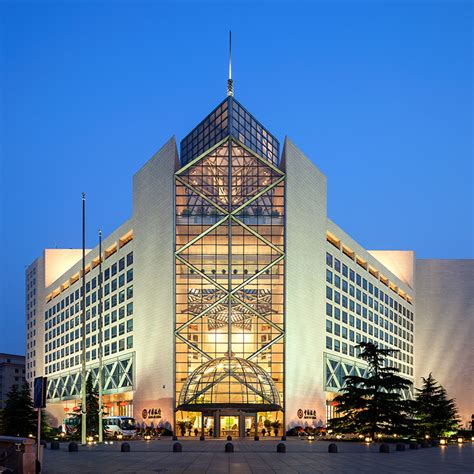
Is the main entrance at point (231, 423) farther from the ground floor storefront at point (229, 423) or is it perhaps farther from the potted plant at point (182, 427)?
the potted plant at point (182, 427)

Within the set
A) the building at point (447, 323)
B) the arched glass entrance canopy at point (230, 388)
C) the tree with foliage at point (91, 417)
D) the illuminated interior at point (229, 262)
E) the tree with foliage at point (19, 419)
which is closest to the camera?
the tree with foliage at point (91, 417)

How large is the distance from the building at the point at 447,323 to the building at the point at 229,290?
35.1 metres

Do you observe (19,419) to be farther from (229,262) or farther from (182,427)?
(229,262)

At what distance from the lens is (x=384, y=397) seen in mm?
66188

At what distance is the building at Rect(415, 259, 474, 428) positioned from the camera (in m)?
136

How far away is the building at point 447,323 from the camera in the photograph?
136375mm

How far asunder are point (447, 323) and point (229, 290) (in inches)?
2308

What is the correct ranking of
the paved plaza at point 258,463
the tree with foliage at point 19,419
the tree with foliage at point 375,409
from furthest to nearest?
the tree with foliage at point 19,419
the tree with foliage at point 375,409
the paved plaza at point 258,463

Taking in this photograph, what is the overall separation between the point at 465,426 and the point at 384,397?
252 feet

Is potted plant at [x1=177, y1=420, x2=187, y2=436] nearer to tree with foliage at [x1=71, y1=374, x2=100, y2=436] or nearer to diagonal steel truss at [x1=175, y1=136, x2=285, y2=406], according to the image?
diagonal steel truss at [x1=175, y1=136, x2=285, y2=406]

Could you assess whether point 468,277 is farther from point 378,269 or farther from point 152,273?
point 152,273

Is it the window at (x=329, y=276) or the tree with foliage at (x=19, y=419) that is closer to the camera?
the tree with foliage at (x=19, y=419)

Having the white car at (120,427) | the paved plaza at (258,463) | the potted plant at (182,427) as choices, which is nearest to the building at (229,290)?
the potted plant at (182,427)

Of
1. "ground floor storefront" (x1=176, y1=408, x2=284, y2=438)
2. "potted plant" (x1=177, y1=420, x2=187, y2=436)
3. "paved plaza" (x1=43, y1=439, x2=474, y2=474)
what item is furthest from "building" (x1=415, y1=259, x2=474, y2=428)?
"paved plaza" (x1=43, y1=439, x2=474, y2=474)
